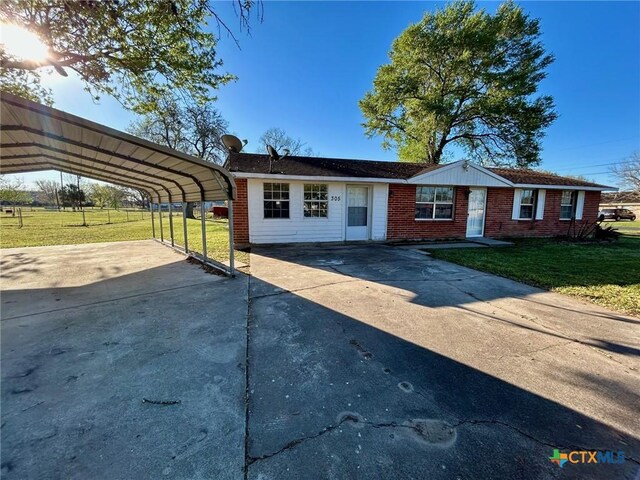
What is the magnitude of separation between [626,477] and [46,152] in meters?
10.4

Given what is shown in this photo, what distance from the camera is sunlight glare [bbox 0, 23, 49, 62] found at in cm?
720

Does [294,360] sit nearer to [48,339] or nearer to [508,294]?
[48,339]

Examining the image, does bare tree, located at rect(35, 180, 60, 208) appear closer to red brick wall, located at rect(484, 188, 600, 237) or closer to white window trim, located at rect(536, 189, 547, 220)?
red brick wall, located at rect(484, 188, 600, 237)

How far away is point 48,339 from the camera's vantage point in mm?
3123

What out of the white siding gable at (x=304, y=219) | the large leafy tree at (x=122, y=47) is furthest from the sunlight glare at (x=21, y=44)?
the white siding gable at (x=304, y=219)

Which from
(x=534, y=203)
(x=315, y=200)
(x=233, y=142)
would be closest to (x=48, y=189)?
(x=233, y=142)

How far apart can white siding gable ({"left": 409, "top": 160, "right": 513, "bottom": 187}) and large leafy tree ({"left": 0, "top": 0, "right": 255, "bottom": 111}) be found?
29.0 ft

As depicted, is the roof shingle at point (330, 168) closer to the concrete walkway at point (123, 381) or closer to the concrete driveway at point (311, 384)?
the concrete walkway at point (123, 381)

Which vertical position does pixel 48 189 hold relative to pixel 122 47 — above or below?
below

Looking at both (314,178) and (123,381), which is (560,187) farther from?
(123,381)

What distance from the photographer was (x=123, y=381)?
238 cm

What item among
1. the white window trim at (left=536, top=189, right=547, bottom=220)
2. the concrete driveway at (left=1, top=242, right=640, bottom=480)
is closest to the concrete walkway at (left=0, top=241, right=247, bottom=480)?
the concrete driveway at (left=1, top=242, right=640, bottom=480)

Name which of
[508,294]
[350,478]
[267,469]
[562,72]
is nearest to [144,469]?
[267,469]

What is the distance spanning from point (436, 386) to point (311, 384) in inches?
45.3
